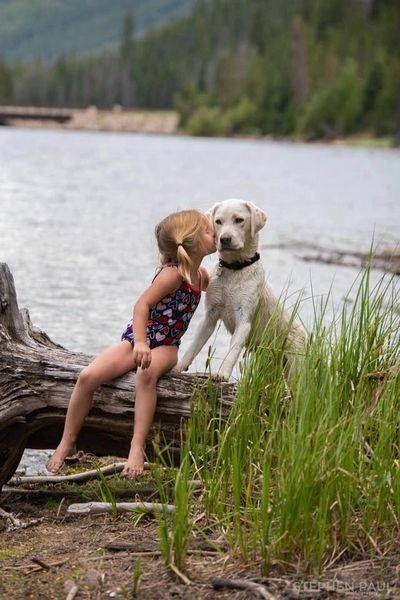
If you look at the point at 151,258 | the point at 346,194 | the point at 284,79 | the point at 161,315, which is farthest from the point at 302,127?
the point at 161,315

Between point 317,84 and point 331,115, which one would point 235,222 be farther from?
point 317,84

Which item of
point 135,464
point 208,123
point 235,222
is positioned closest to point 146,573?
point 135,464

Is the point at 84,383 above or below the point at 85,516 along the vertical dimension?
above

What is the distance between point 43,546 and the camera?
5.72 m

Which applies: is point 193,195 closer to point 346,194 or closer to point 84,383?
point 346,194

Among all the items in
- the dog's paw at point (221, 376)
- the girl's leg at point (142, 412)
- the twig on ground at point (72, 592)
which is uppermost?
the dog's paw at point (221, 376)

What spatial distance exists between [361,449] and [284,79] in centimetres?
14845

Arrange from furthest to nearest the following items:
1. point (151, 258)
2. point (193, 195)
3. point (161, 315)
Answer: point (193, 195) → point (151, 258) → point (161, 315)

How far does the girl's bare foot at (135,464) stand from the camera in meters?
6.34

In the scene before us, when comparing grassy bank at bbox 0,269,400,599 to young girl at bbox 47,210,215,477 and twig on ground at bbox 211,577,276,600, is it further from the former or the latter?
young girl at bbox 47,210,215,477

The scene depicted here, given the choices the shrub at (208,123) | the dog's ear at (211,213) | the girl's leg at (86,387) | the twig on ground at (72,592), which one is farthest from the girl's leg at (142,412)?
the shrub at (208,123)

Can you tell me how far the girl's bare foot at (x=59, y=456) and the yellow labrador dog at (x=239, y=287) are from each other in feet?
2.98

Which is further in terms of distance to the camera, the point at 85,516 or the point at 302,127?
the point at 302,127

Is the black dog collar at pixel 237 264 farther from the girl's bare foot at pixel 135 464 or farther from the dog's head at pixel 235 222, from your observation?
the girl's bare foot at pixel 135 464
